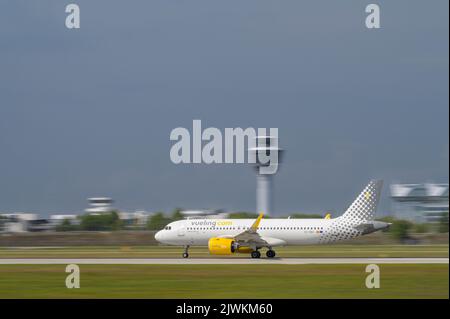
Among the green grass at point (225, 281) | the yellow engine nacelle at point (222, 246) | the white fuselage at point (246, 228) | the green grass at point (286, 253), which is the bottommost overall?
the green grass at point (286, 253)

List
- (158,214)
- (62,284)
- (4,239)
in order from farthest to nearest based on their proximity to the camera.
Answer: (158,214), (4,239), (62,284)

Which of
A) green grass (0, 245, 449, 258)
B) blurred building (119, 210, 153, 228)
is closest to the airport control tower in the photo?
blurred building (119, 210, 153, 228)

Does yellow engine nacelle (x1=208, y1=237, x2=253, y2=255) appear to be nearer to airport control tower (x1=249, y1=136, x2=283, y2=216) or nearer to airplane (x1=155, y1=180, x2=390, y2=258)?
airplane (x1=155, y1=180, x2=390, y2=258)

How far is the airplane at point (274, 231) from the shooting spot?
168 feet

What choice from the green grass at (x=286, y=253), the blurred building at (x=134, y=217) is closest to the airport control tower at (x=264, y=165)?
the blurred building at (x=134, y=217)

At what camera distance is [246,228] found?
53.4m

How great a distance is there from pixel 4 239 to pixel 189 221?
145ft

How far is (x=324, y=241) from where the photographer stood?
52781mm

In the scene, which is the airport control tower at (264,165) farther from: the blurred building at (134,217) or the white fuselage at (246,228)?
the white fuselage at (246,228)

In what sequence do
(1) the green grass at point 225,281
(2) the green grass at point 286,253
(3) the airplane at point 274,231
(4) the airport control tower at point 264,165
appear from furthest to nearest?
(4) the airport control tower at point 264,165
(2) the green grass at point 286,253
(3) the airplane at point 274,231
(1) the green grass at point 225,281

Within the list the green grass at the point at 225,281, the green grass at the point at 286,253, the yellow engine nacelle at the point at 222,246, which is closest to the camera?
the green grass at the point at 225,281

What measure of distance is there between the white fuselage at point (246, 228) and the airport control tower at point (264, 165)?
264 ft
